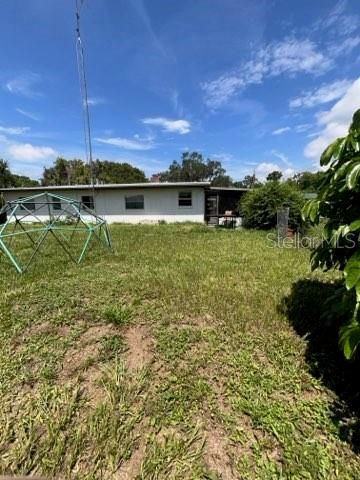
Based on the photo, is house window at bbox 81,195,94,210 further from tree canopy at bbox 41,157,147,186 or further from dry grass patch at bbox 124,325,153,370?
tree canopy at bbox 41,157,147,186

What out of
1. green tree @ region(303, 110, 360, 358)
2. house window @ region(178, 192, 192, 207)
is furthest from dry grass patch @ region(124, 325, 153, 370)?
house window @ region(178, 192, 192, 207)

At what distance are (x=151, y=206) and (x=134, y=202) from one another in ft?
3.86

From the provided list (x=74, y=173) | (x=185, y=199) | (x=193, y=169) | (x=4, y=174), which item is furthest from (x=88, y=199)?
(x=193, y=169)

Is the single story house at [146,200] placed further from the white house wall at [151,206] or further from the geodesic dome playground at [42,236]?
the geodesic dome playground at [42,236]

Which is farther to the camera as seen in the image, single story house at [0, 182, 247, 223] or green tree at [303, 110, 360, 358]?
single story house at [0, 182, 247, 223]

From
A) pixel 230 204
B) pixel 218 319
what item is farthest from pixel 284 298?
pixel 230 204

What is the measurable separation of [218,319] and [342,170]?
224 centimetres

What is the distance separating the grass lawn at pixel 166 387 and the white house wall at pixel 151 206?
12194 mm

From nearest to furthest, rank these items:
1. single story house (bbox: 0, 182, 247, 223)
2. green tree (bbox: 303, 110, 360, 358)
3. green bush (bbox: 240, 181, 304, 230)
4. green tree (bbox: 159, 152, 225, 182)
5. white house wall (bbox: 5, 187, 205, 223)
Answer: green tree (bbox: 303, 110, 360, 358) < green bush (bbox: 240, 181, 304, 230) < single story house (bbox: 0, 182, 247, 223) < white house wall (bbox: 5, 187, 205, 223) < green tree (bbox: 159, 152, 225, 182)

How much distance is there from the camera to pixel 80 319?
10.5 feet

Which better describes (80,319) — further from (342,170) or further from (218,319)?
(342,170)

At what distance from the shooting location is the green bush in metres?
11.8

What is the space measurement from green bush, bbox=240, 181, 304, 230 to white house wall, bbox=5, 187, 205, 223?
375 centimetres

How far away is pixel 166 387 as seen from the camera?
228cm
